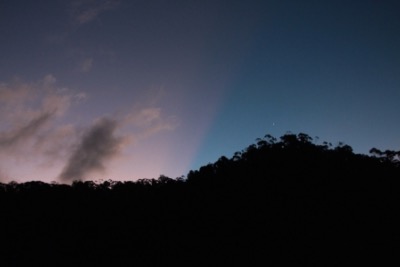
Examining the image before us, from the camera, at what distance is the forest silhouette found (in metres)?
31.6

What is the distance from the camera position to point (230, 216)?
114 feet

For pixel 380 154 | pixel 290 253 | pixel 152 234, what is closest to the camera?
pixel 290 253

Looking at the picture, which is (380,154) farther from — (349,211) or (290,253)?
(290,253)

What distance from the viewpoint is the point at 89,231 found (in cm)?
3353

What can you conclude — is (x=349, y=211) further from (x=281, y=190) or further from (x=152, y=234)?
(x=152, y=234)

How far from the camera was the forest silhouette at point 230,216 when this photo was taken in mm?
31641

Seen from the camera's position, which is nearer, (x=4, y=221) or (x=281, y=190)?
(x=4, y=221)

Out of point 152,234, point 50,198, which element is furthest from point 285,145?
point 50,198

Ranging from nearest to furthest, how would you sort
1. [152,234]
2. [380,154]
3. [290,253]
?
[290,253]
[152,234]
[380,154]

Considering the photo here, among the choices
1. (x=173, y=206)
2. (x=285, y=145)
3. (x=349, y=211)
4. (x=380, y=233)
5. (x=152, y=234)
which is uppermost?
(x=285, y=145)

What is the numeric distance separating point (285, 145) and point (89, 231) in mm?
20691

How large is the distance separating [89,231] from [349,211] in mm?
23300

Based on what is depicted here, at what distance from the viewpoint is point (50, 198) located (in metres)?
34.2

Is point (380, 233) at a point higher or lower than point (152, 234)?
lower
